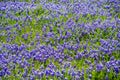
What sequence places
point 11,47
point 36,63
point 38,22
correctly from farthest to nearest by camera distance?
point 38,22 → point 11,47 → point 36,63

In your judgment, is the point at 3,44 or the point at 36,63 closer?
the point at 36,63

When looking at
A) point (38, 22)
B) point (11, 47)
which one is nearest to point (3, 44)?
point (11, 47)

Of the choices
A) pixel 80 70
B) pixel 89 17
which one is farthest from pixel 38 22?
pixel 80 70

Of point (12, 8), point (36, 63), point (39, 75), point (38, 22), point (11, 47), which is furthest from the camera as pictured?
point (12, 8)

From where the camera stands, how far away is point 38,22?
8281 millimetres

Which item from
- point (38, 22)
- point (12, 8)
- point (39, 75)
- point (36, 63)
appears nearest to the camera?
point (39, 75)

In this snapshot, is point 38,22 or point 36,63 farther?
point 38,22

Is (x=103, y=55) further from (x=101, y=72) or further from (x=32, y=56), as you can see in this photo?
(x=32, y=56)

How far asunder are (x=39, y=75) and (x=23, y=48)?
125 centimetres

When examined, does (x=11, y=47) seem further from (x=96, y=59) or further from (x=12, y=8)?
(x=12, y=8)

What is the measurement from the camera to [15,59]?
20.2 ft

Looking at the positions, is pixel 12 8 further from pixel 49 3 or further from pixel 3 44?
pixel 3 44

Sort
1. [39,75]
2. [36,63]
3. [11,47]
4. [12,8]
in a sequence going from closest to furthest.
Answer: [39,75]
[36,63]
[11,47]
[12,8]

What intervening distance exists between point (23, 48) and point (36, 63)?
70 centimetres
